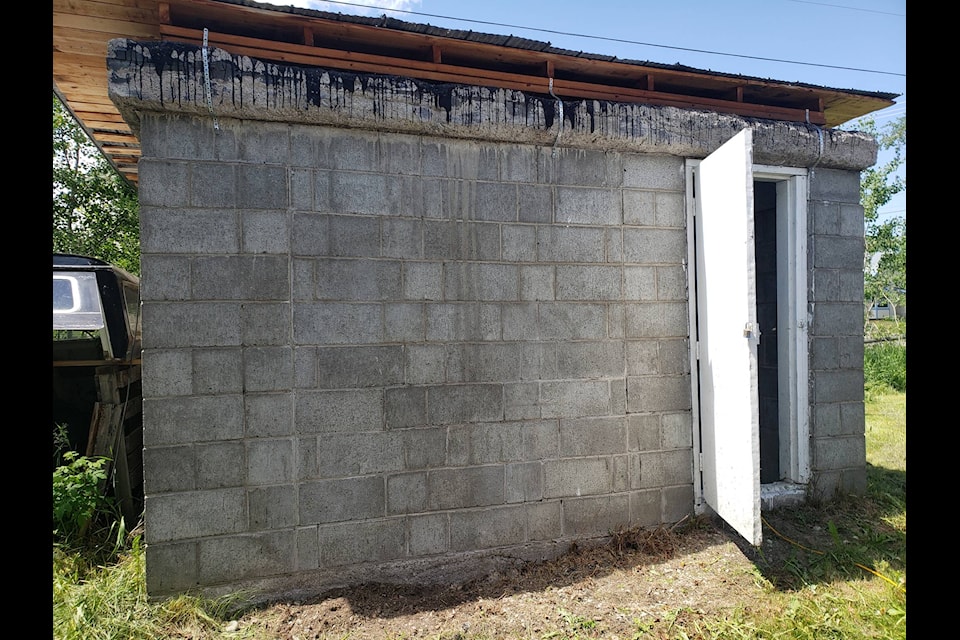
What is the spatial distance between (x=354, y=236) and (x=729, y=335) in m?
2.33

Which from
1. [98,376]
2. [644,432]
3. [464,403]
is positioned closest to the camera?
[464,403]

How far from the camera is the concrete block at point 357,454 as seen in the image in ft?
9.07

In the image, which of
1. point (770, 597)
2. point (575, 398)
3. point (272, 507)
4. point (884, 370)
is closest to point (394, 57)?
point (575, 398)

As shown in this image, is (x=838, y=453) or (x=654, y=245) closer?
(x=654, y=245)

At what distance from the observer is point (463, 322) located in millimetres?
2949

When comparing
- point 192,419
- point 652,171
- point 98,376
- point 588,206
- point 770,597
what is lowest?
point 770,597

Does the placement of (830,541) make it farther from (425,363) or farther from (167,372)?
(167,372)

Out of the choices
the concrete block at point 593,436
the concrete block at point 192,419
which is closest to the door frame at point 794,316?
the concrete block at point 593,436

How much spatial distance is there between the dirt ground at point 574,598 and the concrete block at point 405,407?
929 millimetres
